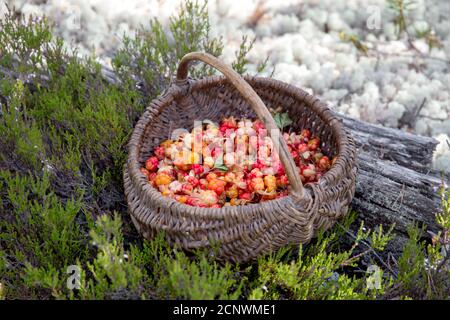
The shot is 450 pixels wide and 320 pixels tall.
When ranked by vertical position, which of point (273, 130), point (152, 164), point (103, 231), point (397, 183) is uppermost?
point (273, 130)

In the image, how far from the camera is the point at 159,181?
91.7 inches

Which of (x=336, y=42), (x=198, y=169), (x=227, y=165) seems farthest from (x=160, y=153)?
(x=336, y=42)

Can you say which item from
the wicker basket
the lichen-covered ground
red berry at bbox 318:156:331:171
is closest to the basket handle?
the wicker basket

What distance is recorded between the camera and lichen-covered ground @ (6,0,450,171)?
12.0 ft

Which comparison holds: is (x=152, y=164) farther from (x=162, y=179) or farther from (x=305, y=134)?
(x=305, y=134)

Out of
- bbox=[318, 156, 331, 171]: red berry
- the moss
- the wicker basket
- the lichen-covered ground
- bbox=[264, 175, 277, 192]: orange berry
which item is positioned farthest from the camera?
the lichen-covered ground

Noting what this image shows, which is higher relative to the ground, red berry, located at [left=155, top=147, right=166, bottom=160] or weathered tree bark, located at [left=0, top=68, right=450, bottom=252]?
red berry, located at [left=155, top=147, right=166, bottom=160]

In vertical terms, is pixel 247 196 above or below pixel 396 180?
above

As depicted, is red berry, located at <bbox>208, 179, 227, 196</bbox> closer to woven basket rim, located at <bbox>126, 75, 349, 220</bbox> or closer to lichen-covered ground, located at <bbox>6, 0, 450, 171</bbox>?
woven basket rim, located at <bbox>126, 75, 349, 220</bbox>

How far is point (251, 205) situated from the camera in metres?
1.98

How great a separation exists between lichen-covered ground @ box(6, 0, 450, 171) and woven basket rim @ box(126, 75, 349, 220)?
3.67ft

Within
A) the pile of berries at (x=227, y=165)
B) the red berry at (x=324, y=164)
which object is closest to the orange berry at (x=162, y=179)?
the pile of berries at (x=227, y=165)

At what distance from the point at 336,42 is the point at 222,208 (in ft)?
8.58

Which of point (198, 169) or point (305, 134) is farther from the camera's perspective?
point (305, 134)
